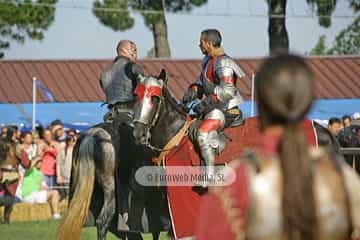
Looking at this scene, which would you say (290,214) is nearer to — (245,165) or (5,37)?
(245,165)

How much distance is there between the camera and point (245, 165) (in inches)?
145

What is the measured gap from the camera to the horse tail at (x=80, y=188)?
11734mm

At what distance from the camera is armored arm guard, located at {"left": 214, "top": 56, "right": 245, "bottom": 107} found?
458 inches

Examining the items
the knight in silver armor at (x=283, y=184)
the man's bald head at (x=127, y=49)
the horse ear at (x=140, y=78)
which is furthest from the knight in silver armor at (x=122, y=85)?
→ the knight in silver armor at (x=283, y=184)

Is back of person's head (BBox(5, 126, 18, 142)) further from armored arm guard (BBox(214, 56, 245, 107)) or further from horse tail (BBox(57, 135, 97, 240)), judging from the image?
armored arm guard (BBox(214, 56, 245, 107))

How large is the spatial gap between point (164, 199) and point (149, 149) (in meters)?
0.55

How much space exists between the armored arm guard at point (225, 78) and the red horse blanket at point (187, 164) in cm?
33

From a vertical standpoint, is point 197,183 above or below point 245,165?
above

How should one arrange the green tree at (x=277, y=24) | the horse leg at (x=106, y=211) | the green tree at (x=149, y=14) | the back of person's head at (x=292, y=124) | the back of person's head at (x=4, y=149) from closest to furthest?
the back of person's head at (x=292, y=124), the horse leg at (x=106, y=211), the back of person's head at (x=4, y=149), the green tree at (x=277, y=24), the green tree at (x=149, y=14)

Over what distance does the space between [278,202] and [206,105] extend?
808cm

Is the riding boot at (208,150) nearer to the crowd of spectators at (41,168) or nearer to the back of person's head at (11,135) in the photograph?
the crowd of spectators at (41,168)

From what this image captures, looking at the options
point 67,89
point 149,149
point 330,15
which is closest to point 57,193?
point 149,149

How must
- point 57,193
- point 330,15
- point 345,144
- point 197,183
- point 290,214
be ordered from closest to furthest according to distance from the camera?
point 290,214 → point 197,183 → point 345,144 → point 57,193 → point 330,15

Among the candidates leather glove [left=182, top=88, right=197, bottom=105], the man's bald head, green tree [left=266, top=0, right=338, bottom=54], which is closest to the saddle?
leather glove [left=182, top=88, right=197, bottom=105]
